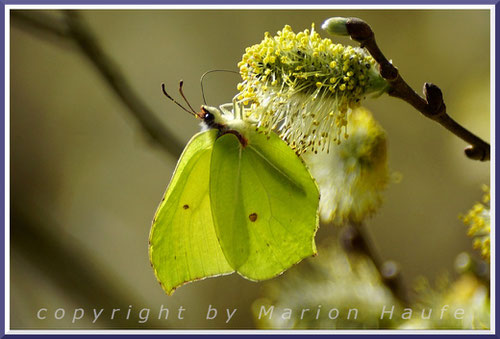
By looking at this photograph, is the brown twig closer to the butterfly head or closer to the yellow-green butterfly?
the yellow-green butterfly

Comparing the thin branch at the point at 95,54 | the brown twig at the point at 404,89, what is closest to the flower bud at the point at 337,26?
the brown twig at the point at 404,89

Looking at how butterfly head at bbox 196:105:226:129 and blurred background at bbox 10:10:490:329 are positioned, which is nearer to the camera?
butterfly head at bbox 196:105:226:129

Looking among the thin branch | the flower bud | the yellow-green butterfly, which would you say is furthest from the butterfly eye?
the flower bud

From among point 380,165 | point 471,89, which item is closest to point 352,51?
point 380,165

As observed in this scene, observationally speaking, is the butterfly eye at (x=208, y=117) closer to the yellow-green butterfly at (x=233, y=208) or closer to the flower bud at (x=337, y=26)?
the yellow-green butterfly at (x=233, y=208)

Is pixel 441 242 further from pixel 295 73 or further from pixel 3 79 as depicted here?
pixel 3 79

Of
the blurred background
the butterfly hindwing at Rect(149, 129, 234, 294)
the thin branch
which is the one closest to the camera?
the butterfly hindwing at Rect(149, 129, 234, 294)
